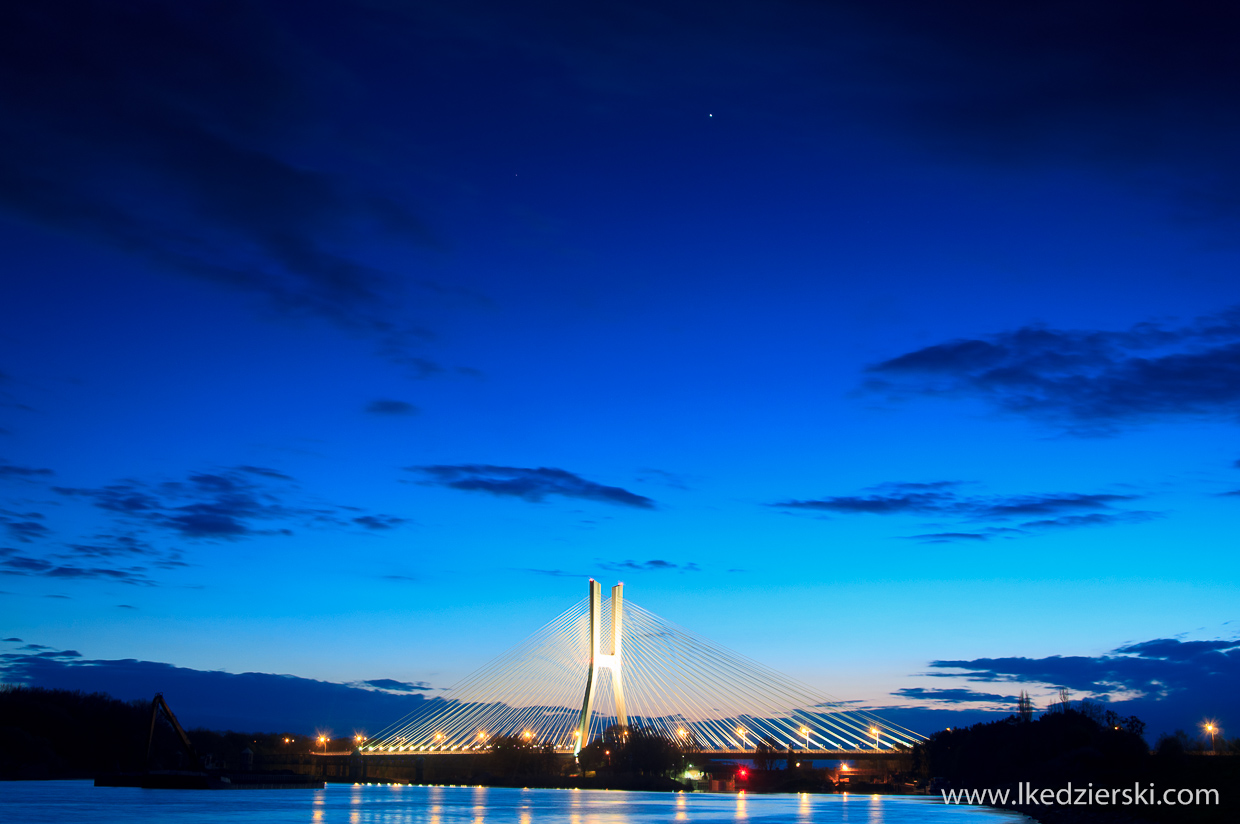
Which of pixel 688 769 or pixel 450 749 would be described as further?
pixel 688 769

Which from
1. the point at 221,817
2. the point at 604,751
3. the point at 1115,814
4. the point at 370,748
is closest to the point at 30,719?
the point at 370,748

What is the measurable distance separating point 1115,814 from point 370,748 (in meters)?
67.1

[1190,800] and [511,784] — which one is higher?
[1190,800]

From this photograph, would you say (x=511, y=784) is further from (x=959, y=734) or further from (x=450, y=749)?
(x=959, y=734)

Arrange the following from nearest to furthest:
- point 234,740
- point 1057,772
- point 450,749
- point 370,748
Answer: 1. point 1057,772
2. point 370,748
3. point 450,749
4. point 234,740

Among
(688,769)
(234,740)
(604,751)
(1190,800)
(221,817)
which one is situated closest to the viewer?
(1190,800)

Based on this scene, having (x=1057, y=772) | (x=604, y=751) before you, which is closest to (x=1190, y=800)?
(x=1057, y=772)

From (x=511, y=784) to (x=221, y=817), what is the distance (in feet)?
274

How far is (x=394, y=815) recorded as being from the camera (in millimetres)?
63344

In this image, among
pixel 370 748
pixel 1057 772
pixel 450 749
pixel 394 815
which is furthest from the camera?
pixel 450 749

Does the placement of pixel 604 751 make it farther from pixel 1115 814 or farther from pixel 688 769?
pixel 1115 814

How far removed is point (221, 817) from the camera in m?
59.2

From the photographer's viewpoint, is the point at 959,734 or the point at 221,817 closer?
the point at 221,817

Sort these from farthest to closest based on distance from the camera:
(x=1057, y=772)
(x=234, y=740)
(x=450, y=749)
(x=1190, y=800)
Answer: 1. (x=234, y=740)
2. (x=450, y=749)
3. (x=1057, y=772)
4. (x=1190, y=800)
